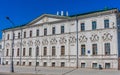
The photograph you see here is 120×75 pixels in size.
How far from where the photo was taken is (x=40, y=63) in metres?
53.8

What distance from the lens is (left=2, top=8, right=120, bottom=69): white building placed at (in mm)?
41656

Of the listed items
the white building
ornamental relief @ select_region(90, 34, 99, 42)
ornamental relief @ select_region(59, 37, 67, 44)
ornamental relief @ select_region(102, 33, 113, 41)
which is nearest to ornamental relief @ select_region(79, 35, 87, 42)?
the white building

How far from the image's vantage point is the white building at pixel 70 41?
41656 millimetres

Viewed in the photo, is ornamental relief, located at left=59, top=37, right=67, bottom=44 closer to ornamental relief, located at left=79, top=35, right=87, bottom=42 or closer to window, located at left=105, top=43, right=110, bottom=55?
ornamental relief, located at left=79, top=35, right=87, bottom=42

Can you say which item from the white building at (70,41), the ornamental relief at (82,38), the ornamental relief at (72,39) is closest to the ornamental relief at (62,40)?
the white building at (70,41)

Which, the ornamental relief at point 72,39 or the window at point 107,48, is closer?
the window at point 107,48

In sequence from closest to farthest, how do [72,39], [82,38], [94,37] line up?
1. [94,37]
2. [82,38]
3. [72,39]

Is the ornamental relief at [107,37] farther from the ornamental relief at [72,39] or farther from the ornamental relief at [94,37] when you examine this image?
the ornamental relief at [72,39]

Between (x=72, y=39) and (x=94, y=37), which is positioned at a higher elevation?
(x=94, y=37)

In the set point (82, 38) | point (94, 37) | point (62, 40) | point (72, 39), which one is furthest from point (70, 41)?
point (94, 37)

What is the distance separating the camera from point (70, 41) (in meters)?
48.0

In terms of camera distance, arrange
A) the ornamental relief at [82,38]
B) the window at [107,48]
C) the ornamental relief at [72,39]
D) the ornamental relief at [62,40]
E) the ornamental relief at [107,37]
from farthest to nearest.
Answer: the ornamental relief at [62,40] < the ornamental relief at [72,39] < the ornamental relief at [82,38] < the window at [107,48] < the ornamental relief at [107,37]

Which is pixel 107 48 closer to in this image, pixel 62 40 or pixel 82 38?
pixel 82 38

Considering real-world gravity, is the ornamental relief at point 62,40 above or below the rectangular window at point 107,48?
above
